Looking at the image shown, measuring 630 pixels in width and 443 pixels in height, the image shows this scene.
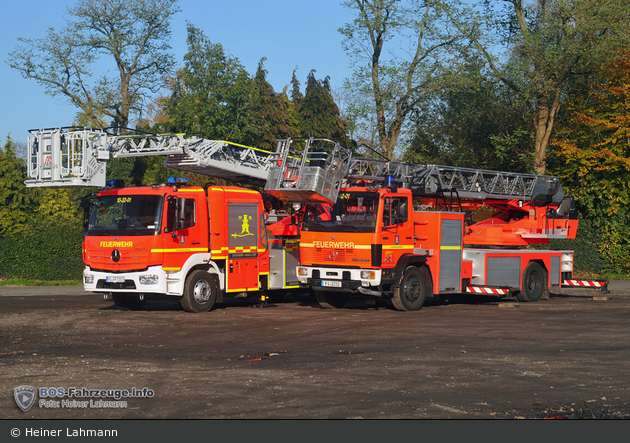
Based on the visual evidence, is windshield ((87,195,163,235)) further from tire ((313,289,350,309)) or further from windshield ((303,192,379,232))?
tire ((313,289,350,309))

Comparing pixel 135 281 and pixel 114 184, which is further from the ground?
pixel 114 184

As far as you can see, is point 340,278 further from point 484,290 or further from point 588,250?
point 588,250

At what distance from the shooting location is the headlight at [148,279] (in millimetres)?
15223

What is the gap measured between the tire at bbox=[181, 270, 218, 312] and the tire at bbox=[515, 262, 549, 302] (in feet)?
28.3

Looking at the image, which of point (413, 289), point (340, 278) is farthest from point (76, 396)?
point (413, 289)

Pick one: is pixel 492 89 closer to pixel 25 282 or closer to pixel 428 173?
pixel 428 173

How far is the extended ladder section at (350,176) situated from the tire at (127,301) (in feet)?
13.6

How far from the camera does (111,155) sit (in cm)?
1669

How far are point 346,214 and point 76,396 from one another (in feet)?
31.5

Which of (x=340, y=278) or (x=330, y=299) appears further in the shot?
(x=330, y=299)

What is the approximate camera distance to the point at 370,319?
15.1m

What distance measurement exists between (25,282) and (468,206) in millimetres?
16182

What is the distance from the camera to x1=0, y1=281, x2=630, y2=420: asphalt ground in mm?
7082

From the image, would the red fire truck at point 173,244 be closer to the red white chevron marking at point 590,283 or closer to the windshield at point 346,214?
the windshield at point 346,214
